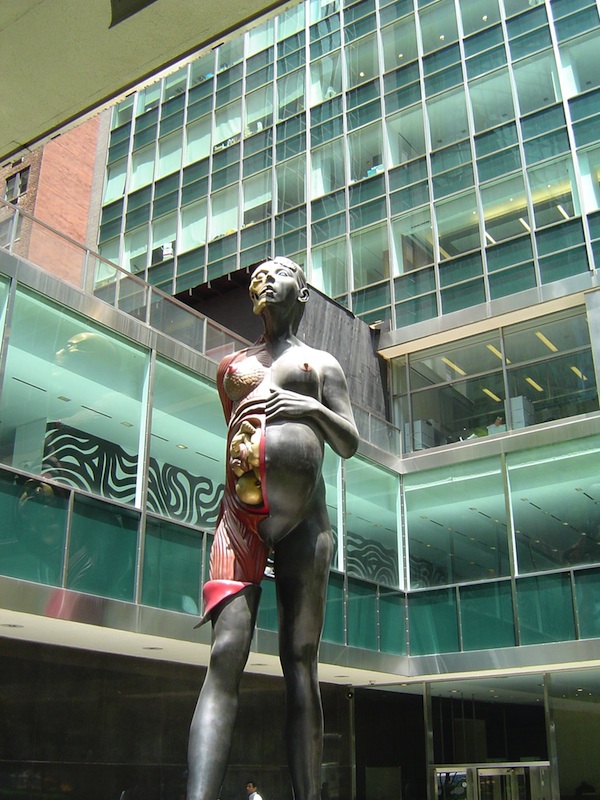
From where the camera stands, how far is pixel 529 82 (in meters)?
25.5

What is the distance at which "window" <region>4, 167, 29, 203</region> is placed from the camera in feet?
128

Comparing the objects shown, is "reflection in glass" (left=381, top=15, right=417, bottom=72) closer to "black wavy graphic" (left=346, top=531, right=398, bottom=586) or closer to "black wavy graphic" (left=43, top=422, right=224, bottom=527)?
"black wavy graphic" (left=346, top=531, right=398, bottom=586)

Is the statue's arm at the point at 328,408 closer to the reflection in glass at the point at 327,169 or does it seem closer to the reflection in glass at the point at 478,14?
the reflection in glass at the point at 478,14

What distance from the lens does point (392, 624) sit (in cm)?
2156

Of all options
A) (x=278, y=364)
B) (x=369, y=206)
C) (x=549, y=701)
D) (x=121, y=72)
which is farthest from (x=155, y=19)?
(x=369, y=206)

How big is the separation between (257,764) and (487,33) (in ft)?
66.0

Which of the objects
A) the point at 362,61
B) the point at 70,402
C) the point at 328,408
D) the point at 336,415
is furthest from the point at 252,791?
the point at 362,61

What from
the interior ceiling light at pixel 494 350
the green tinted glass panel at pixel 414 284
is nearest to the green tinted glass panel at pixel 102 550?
the interior ceiling light at pixel 494 350

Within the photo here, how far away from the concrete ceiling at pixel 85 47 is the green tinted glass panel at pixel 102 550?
9383 millimetres

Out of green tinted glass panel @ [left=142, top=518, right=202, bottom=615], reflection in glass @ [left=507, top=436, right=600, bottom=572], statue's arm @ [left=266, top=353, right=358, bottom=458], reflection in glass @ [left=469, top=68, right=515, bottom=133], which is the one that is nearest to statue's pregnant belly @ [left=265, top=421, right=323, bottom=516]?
statue's arm @ [left=266, top=353, right=358, bottom=458]

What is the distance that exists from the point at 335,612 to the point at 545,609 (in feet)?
14.6

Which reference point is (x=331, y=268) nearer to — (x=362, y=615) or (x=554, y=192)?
(x=554, y=192)

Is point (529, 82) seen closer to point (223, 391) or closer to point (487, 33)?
point (487, 33)

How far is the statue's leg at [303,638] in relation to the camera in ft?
14.1
